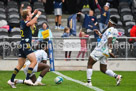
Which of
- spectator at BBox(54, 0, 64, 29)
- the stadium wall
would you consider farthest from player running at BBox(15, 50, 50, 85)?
spectator at BBox(54, 0, 64, 29)

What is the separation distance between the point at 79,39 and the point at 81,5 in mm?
7420

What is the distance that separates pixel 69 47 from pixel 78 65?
2.98ft

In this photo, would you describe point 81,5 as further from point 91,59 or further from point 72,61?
point 91,59

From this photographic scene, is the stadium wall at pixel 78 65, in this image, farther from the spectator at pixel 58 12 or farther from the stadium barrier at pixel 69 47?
the spectator at pixel 58 12

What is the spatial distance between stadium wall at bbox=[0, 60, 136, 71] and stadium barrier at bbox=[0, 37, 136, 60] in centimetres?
19

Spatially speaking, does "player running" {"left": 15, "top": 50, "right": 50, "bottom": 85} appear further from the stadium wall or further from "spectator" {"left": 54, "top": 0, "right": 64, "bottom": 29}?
"spectator" {"left": 54, "top": 0, "right": 64, "bottom": 29}

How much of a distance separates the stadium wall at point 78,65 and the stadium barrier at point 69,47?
19 centimetres

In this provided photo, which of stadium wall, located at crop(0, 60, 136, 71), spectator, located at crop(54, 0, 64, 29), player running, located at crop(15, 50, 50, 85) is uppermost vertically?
spectator, located at crop(54, 0, 64, 29)

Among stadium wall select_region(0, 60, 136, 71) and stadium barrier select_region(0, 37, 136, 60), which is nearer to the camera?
stadium barrier select_region(0, 37, 136, 60)

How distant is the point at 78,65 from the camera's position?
20.9 meters

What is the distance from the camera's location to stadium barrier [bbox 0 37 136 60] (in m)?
20.2

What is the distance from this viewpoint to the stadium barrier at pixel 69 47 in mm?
20188

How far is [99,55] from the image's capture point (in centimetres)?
1408

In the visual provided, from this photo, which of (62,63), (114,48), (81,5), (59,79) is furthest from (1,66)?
(81,5)
